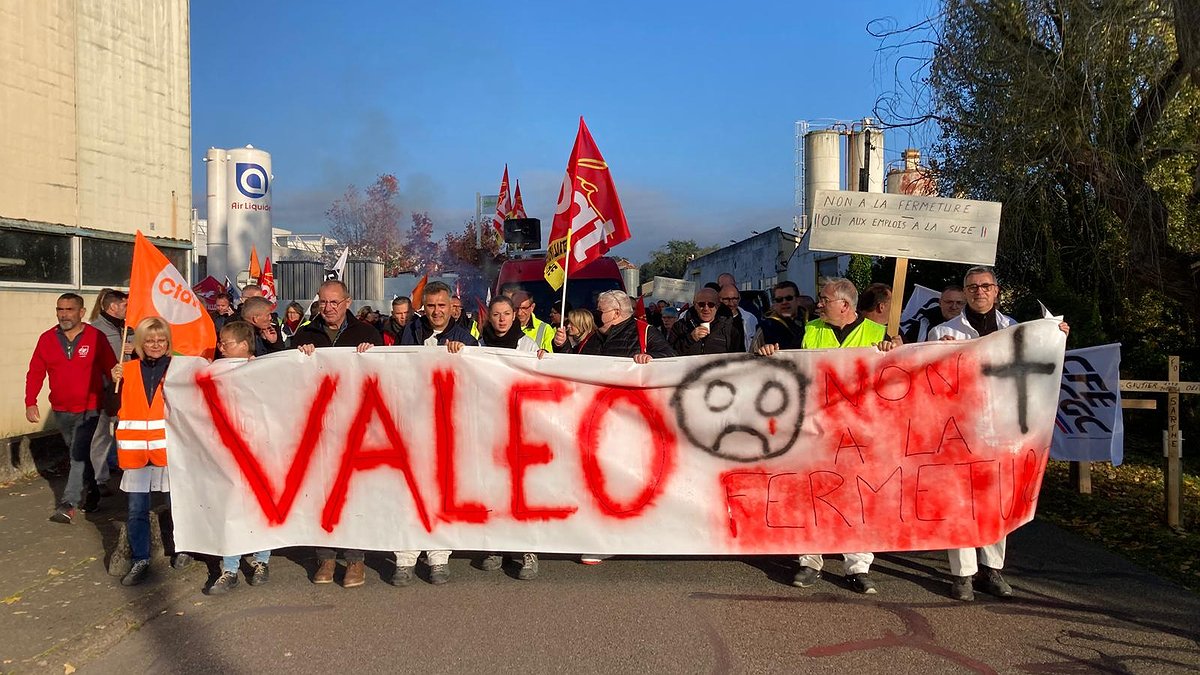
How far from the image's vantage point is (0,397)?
8680mm

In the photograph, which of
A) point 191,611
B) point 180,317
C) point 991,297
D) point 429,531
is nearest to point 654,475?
point 429,531

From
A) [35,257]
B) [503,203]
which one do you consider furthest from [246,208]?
[35,257]

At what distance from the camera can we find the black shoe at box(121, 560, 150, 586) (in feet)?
17.9

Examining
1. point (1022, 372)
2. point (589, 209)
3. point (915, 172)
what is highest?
point (915, 172)

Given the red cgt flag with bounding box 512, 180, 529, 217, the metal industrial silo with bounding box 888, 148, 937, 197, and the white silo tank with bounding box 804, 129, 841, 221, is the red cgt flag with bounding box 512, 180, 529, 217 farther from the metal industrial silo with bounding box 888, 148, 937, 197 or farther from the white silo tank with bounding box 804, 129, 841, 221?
the white silo tank with bounding box 804, 129, 841, 221

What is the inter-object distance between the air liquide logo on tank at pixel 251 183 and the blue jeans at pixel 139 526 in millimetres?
21681

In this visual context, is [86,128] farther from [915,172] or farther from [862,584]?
[915,172]

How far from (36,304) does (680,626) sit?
7853mm

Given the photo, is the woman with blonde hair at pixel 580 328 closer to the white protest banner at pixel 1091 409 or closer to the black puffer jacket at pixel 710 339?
the black puffer jacket at pixel 710 339

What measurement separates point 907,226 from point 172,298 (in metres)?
4.84

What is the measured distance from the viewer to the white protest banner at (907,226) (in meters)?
5.38

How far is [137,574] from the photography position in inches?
216

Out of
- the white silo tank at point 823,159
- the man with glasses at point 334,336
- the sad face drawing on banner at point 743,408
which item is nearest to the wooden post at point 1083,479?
the sad face drawing on banner at point 743,408

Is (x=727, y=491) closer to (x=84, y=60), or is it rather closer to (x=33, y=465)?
(x=33, y=465)
